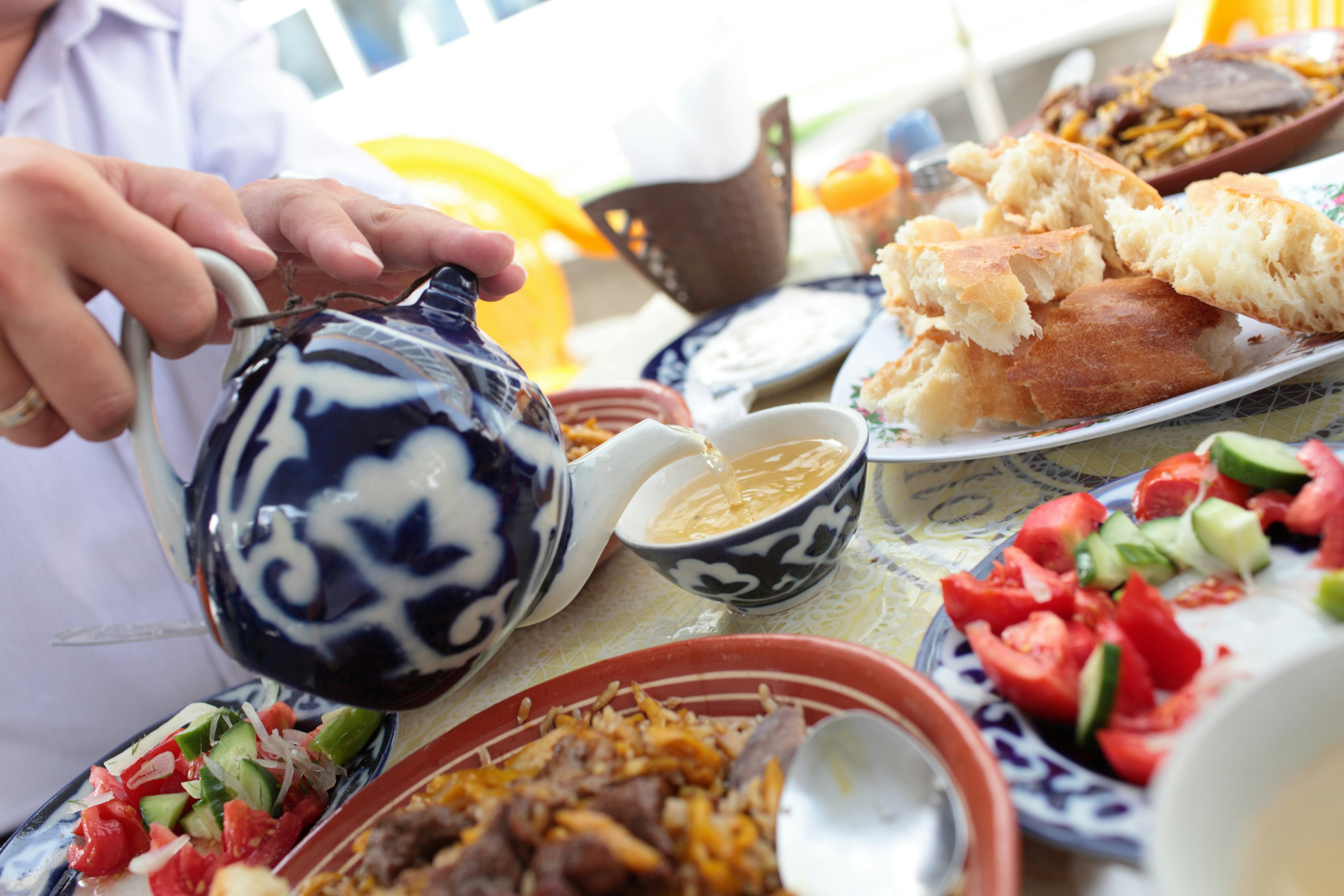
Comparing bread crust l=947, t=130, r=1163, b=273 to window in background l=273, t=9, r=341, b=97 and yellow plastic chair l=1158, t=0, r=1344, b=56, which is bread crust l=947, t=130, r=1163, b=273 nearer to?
yellow plastic chair l=1158, t=0, r=1344, b=56

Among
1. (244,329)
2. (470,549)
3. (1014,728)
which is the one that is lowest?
(1014,728)

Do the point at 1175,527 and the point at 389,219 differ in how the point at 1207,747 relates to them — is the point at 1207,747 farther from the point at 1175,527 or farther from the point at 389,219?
the point at 389,219

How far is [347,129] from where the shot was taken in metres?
6.28

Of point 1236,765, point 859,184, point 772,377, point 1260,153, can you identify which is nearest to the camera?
point 1236,765

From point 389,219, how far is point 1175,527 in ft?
2.70

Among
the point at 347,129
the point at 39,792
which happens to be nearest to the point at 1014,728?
the point at 39,792

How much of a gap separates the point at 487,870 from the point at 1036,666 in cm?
40

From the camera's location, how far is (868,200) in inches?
67.7

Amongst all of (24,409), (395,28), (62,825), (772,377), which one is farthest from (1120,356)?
(395,28)

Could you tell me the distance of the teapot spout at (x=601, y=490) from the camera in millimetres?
758

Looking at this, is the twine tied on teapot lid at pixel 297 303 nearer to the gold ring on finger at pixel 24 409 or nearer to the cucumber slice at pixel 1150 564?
the gold ring on finger at pixel 24 409

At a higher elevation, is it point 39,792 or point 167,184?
point 167,184

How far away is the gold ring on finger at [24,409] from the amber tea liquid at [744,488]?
56 cm

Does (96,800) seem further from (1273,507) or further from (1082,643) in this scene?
(1273,507)
